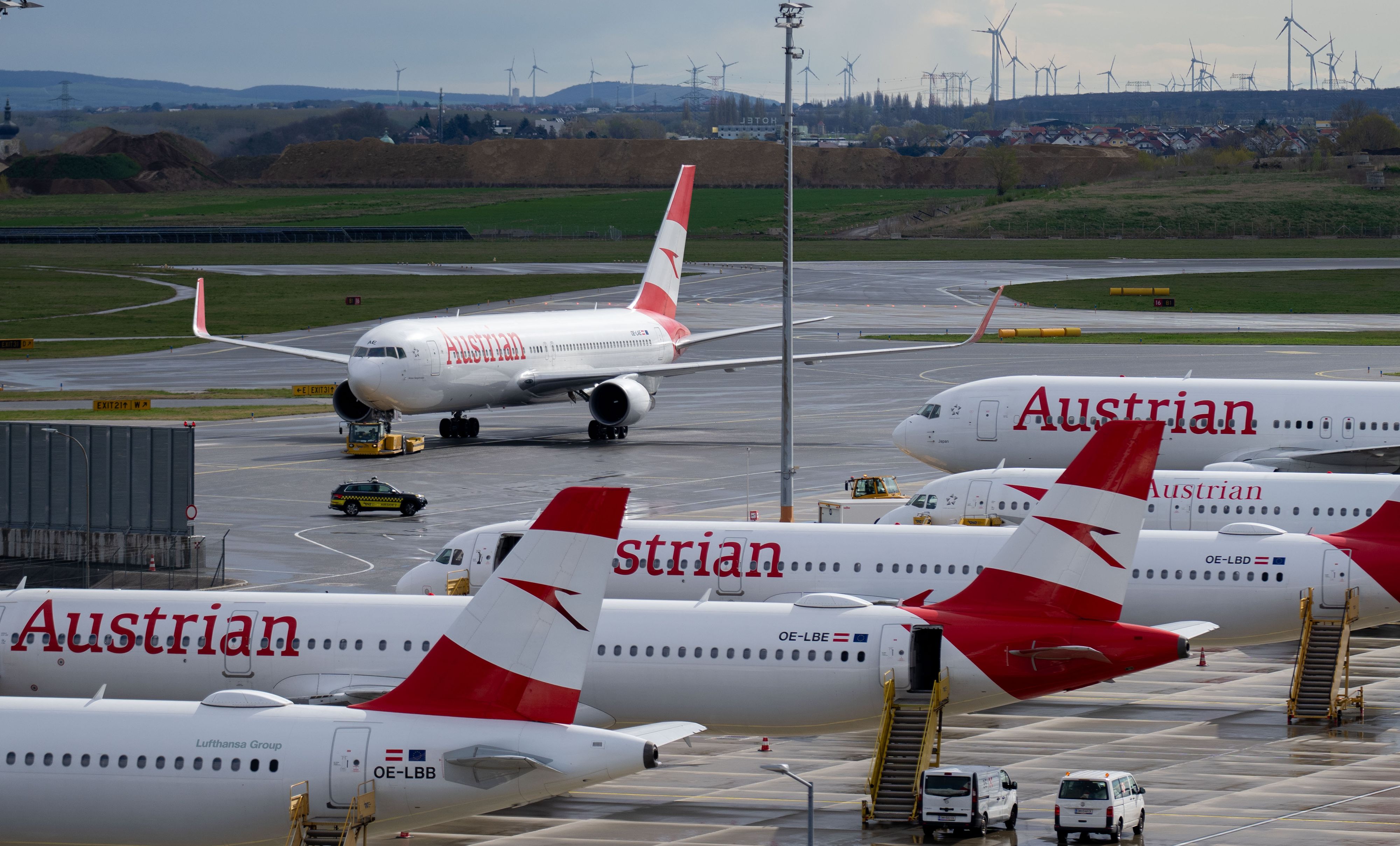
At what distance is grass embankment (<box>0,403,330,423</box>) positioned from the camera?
8369 centimetres

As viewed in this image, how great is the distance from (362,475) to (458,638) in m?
48.2

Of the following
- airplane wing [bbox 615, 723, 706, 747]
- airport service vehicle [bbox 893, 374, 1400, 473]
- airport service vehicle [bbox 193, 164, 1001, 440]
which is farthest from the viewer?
airport service vehicle [bbox 193, 164, 1001, 440]

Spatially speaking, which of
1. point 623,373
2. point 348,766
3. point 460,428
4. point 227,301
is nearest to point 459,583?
point 348,766

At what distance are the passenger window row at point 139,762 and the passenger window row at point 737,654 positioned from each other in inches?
342

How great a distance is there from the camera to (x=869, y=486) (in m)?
62.0

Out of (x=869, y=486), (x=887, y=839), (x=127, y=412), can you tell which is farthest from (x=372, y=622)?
(x=127, y=412)

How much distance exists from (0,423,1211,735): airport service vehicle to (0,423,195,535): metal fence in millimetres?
20416

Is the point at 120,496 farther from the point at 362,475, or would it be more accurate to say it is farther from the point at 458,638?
the point at 458,638

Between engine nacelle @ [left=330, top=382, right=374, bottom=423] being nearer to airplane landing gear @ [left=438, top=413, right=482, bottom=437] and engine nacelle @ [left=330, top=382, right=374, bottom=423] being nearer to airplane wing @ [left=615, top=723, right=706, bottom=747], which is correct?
airplane landing gear @ [left=438, top=413, right=482, bottom=437]

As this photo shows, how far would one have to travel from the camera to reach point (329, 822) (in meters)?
23.0

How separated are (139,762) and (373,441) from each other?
51921mm

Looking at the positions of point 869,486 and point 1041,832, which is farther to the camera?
point 869,486

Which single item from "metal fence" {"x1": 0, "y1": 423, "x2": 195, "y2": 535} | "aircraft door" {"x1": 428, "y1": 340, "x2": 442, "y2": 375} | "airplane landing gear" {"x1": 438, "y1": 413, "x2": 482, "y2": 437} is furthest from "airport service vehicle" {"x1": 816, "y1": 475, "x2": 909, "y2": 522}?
"airplane landing gear" {"x1": 438, "y1": 413, "x2": 482, "y2": 437}

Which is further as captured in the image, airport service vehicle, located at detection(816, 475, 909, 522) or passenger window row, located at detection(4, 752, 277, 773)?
airport service vehicle, located at detection(816, 475, 909, 522)
